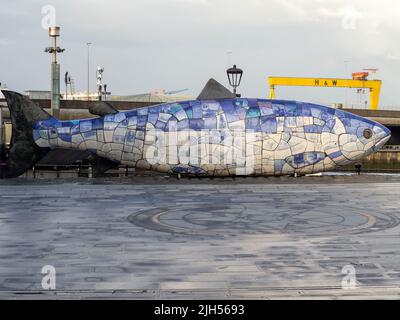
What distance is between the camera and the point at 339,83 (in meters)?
79.3

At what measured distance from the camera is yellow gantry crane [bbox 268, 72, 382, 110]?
75375 mm

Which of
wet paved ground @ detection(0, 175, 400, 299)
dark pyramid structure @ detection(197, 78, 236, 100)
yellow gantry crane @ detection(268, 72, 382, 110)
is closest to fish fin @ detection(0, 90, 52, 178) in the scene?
wet paved ground @ detection(0, 175, 400, 299)

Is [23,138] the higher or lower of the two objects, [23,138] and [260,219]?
the higher

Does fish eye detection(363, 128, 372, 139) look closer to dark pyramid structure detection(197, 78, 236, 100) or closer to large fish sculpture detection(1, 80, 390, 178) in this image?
large fish sculpture detection(1, 80, 390, 178)

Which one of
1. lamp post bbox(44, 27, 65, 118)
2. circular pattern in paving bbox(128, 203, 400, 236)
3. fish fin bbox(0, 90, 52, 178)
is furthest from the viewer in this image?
lamp post bbox(44, 27, 65, 118)

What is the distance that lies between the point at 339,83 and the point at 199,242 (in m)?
69.0

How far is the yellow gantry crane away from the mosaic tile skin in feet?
155

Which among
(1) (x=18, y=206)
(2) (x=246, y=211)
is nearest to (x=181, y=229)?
(2) (x=246, y=211)

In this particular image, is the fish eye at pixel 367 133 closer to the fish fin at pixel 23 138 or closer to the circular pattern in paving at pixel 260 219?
the circular pattern in paving at pixel 260 219

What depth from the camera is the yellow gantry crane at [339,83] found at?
247 feet

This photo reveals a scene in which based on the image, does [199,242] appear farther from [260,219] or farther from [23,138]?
[23,138]

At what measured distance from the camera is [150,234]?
14.6 metres

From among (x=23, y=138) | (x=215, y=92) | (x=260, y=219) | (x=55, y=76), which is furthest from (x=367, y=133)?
(x=55, y=76)
